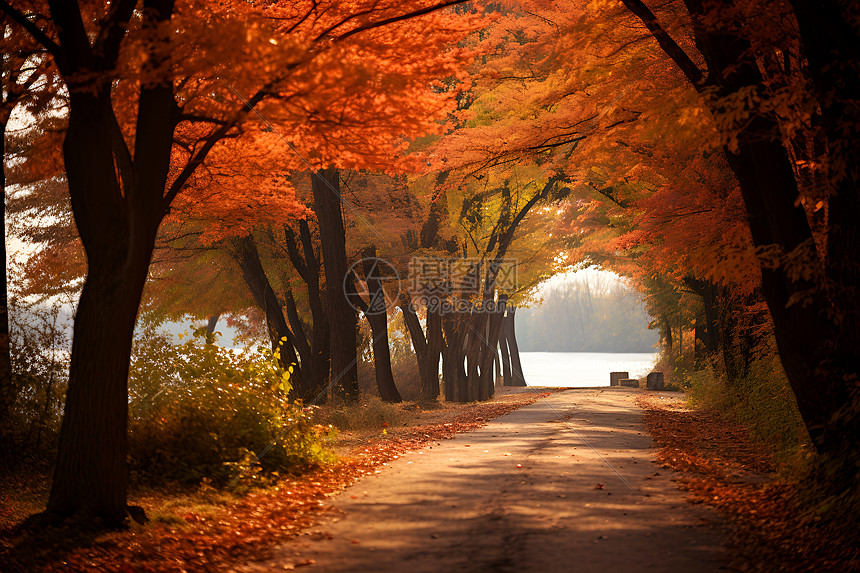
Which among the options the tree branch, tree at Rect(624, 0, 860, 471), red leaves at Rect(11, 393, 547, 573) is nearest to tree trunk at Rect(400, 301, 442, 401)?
red leaves at Rect(11, 393, 547, 573)

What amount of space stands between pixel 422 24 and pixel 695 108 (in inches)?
144

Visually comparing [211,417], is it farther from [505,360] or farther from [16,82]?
[505,360]

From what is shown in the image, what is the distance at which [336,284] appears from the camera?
58.4ft

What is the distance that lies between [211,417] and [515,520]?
426 cm

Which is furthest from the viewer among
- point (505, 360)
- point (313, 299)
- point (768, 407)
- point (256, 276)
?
point (505, 360)

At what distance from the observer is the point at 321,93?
7566 mm

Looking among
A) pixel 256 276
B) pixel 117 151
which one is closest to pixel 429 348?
pixel 256 276

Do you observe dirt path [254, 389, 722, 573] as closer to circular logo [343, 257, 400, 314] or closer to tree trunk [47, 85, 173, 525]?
tree trunk [47, 85, 173, 525]

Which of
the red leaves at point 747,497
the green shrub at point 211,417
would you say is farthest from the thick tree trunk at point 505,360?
the green shrub at point 211,417

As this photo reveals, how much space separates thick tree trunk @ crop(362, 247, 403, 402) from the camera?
68.7ft

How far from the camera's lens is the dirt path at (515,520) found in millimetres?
5578

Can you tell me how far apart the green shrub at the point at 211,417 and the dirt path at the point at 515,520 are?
1.31 metres

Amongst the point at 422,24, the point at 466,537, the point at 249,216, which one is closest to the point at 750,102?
the point at 422,24

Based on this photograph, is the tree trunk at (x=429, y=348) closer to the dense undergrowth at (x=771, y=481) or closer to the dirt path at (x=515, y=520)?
the dense undergrowth at (x=771, y=481)
